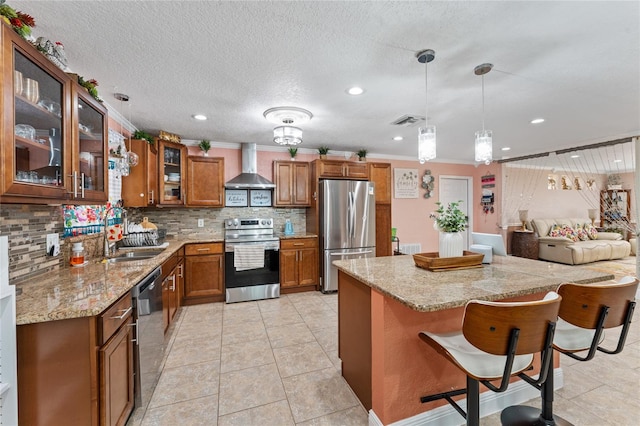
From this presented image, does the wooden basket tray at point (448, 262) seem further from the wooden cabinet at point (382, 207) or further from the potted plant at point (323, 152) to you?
the potted plant at point (323, 152)

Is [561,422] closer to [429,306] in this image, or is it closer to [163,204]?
[429,306]

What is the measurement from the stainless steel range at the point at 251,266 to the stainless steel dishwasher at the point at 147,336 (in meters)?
1.52

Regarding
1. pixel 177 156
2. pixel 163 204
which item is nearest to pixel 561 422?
pixel 163 204

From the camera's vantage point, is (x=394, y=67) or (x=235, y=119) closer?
(x=394, y=67)

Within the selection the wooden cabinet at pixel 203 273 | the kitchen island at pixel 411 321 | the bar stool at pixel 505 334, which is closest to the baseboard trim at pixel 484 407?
the kitchen island at pixel 411 321

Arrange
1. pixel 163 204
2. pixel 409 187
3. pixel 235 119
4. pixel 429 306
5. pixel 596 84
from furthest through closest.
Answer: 1. pixel 409 187
2. pixel 163 204
3. pixel 235 119
4. pixel 596 84
5. pixel 429 306

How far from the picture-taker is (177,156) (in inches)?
150

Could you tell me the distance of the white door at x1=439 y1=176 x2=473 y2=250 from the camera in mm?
5902

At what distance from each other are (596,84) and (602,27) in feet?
3.43

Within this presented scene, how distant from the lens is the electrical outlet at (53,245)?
1884mm

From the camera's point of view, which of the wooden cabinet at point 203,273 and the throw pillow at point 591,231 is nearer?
the wooden cabinet at point 203,273

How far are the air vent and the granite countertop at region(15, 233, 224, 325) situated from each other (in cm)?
292

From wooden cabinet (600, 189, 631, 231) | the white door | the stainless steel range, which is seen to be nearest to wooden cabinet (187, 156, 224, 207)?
the stainless steel range

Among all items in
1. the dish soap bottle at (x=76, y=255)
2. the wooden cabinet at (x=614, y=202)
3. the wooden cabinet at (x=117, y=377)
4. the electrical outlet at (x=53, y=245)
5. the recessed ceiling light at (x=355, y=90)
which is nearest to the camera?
the wooden cabinet at (x=117, y=377)
